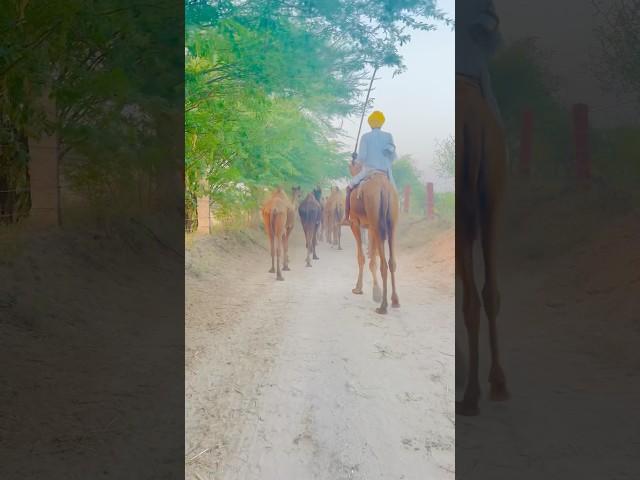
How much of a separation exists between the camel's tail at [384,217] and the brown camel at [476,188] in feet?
2.84

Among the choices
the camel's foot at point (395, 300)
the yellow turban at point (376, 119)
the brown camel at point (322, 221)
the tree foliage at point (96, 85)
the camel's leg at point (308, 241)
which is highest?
the tree foliage at point (96, 85)

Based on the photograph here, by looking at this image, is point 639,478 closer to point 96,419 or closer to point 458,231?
point 458,231

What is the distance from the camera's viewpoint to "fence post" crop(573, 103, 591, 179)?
2938 mm

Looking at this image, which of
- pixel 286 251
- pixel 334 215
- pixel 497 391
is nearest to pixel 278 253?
pixel 286 251

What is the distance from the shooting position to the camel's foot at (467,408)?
2135 millimetres

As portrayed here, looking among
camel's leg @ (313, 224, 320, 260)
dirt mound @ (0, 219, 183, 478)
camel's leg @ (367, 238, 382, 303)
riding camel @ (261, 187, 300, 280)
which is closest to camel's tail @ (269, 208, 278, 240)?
riding camel @ (261, 187, 300, 280)

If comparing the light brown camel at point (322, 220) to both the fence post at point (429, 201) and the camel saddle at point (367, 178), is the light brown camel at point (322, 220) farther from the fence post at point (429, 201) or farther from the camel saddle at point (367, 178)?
the fence post at point (429, 201)

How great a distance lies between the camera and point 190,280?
11.6 ft

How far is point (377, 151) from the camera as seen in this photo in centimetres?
265

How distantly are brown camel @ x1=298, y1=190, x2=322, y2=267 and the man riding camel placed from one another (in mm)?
408

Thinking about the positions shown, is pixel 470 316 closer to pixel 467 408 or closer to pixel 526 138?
pixel 467 408

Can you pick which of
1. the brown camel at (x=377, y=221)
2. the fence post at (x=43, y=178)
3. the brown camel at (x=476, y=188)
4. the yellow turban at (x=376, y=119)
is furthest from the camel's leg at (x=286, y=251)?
the fence post at (x=43, y=178)

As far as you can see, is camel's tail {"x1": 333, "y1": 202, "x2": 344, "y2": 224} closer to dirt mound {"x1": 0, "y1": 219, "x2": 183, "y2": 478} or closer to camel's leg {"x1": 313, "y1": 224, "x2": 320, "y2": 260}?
camel's leg {"x1": 313, "y1": 224, "x2": 320, "y2": 260}

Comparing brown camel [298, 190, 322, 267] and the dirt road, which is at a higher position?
brown camel [298, 190, 322, 267]
